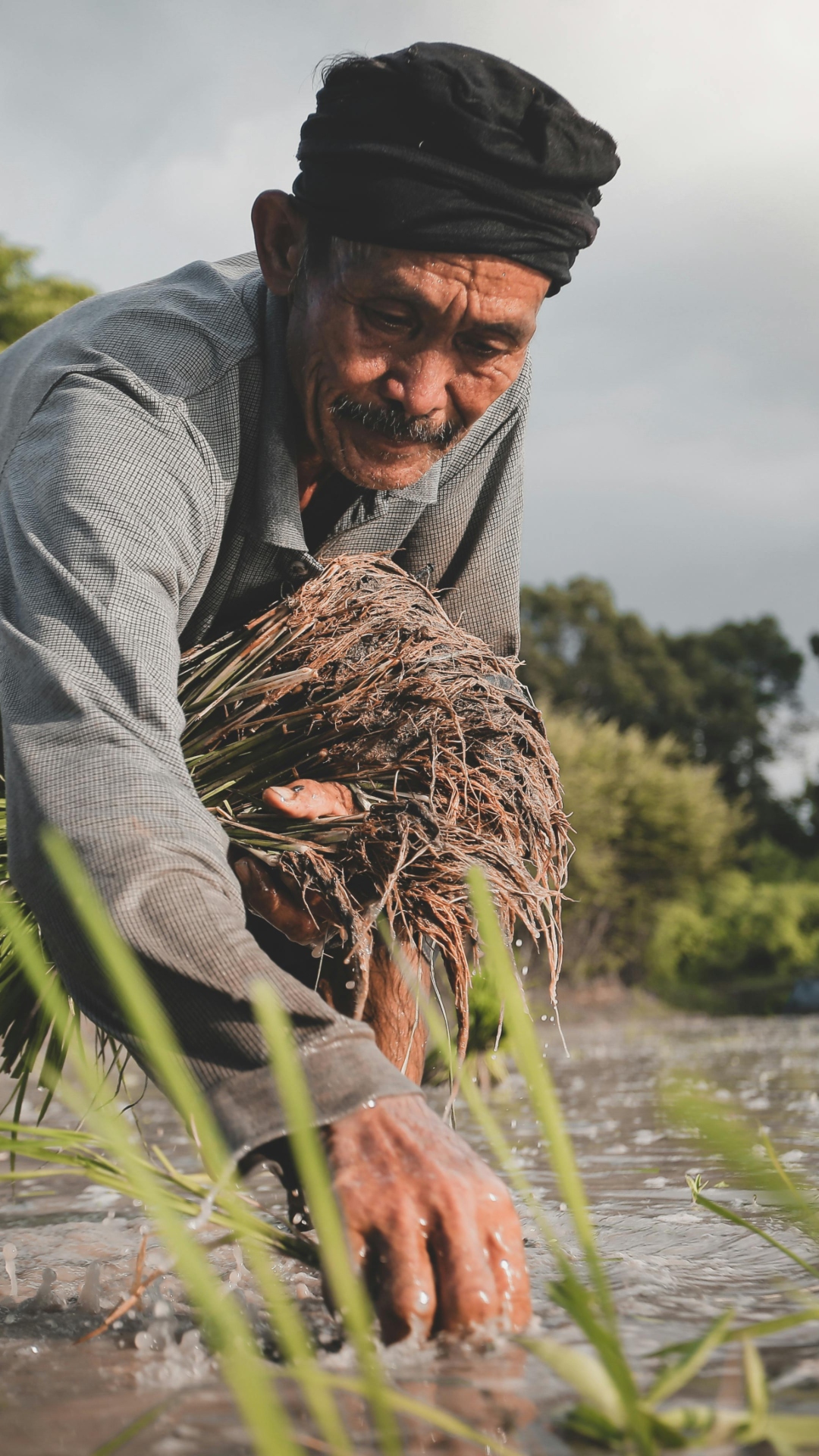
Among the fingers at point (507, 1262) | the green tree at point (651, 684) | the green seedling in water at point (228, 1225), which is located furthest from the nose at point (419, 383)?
the green tree at point (651, 684)

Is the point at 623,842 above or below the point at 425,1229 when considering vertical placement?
below

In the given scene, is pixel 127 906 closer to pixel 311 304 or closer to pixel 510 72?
pixel 311 304

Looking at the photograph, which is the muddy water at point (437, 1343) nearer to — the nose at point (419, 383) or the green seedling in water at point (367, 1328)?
the green seedling in water at point (367, 1328)

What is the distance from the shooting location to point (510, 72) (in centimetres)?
221

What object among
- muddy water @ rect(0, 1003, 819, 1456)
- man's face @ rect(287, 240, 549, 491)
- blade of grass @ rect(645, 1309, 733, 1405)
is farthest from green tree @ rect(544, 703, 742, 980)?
blade of grass @ rect(645, 1309, 733, 1405)

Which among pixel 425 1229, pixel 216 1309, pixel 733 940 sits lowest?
pixel 733 940

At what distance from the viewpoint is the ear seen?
2385mm

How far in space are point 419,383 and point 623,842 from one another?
26.3 metres

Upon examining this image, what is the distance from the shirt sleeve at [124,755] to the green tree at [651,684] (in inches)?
1574

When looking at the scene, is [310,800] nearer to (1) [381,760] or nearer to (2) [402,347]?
(1) [381,760]

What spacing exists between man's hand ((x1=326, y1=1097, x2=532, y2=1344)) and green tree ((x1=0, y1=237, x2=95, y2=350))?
16765mm

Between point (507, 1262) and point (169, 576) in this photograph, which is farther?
point (169, 576)

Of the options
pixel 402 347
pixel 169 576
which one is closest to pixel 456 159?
pixel 402 347

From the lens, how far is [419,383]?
2.19 m
